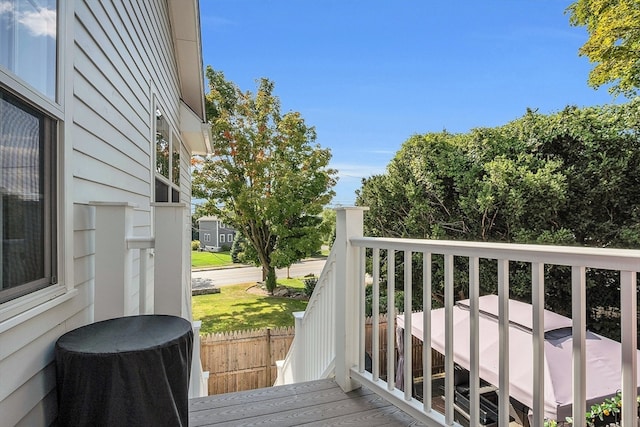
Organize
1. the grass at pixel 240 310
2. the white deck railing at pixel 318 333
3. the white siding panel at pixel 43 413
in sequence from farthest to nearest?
the grass at pixel 240 310 → the white deck railing at pixel 318 333 → the white siding panel at pixel 43 413

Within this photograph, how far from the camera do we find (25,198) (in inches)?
52.1

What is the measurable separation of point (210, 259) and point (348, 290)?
2204cm

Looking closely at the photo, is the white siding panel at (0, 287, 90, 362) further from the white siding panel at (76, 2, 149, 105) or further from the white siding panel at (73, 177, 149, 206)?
the white siding panel at (76, 2, 149, 105)

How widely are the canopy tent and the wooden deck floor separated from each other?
1.63 m

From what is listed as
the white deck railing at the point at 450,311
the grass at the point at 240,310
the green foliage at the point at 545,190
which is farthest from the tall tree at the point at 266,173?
the white deck railing at the point at 450,311

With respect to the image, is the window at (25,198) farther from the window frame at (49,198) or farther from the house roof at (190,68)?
the house roof at (190,68)

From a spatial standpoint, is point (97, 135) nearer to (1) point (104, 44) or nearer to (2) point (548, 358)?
(1) point (104, 44)

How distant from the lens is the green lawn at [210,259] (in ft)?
70.5

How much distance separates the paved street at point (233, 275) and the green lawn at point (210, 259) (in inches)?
61.8

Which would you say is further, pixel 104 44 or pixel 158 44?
pixel 158 44

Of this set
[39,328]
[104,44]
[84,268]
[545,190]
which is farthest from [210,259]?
[39,328]

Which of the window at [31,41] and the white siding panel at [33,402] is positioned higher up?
the window at [31,41]

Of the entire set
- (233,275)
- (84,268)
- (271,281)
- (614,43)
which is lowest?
(233,275)

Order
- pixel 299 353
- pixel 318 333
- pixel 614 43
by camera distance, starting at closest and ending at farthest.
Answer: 1. pixel 318 333
2. pixel 299 353
3. pixel 614 43
